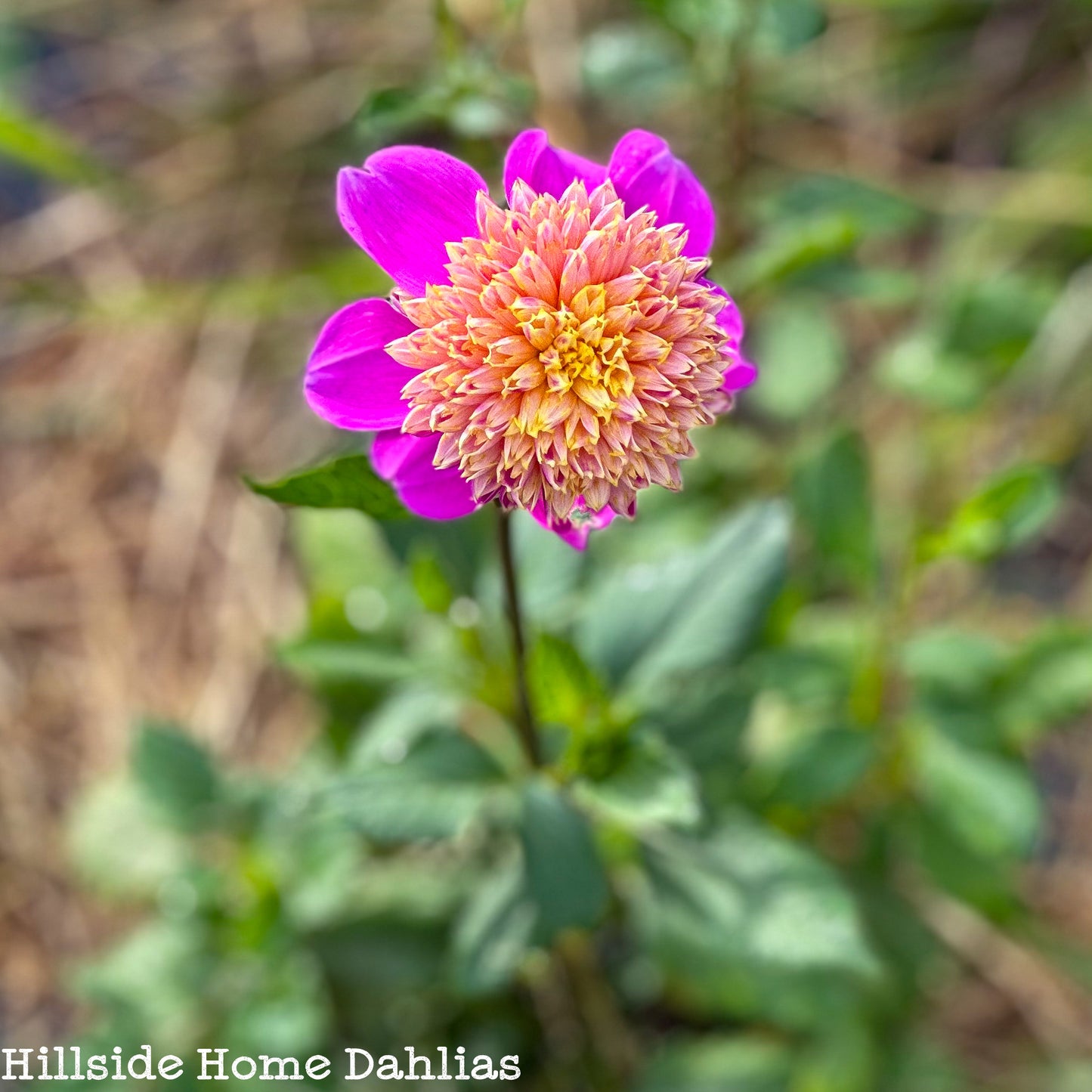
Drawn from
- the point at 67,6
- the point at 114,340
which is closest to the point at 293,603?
the point at 114,340

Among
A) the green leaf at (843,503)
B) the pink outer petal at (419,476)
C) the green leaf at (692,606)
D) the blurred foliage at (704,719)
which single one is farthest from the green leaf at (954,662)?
the pink outer petal at (419,476)

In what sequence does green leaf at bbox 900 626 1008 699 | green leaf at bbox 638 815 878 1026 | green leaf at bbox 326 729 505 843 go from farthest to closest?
green leaf at bbox 900 626 1008 699
green leaf at bbox 638 815 878 1026
green leaf at bbox 326 729 505 843

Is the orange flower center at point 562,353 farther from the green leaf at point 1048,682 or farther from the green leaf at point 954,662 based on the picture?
the green leaf at point 1048,682

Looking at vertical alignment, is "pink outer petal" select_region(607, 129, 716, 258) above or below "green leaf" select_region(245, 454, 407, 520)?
above

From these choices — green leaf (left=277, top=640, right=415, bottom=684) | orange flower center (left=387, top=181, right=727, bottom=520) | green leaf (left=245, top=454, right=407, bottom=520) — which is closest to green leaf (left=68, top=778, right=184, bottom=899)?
green leaf (left=277, top=640, right=415, bottom=684)

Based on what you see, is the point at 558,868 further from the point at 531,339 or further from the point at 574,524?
the point at 531,339

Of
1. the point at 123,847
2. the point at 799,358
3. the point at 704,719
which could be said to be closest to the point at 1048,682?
the point at 704,719

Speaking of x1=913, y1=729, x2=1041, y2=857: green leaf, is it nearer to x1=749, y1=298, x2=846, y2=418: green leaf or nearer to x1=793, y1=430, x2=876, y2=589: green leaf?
x1=793, y1=430, x2=876, y2=589: green leaf
